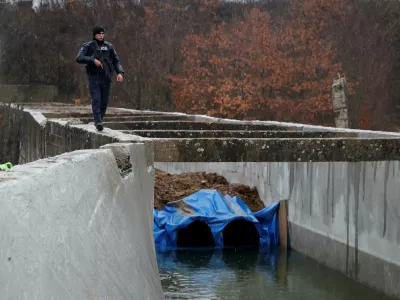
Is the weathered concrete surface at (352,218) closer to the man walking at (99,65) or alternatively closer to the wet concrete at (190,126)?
the wet concrete at (190,126)

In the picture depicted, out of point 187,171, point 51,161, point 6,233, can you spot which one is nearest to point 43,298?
point 6,233

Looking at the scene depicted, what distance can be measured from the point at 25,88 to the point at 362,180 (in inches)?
1550

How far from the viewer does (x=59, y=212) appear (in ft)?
9.97

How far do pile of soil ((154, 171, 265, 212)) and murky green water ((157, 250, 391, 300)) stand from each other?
111 inches

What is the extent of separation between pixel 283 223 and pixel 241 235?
4.09 feet

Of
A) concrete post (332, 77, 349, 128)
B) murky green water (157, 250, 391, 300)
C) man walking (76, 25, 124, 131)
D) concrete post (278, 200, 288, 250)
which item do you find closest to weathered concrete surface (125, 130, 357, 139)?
man walking (76, 25, 124, 131)

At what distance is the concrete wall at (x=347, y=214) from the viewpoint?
14.3 metres

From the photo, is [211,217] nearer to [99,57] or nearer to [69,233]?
[99,57]

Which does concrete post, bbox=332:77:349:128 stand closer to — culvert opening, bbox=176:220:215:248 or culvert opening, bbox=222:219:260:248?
culvert opening, bbox=222:219:260:248

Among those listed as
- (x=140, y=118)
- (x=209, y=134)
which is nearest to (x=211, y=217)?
(x=140, y=118)

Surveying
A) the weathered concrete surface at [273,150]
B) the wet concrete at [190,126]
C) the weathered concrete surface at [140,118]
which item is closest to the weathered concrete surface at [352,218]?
the wet concrete at [190,126]

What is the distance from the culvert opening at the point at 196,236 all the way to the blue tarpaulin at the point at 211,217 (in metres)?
0.33

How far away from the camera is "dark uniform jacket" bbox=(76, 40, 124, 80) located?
10.9 metres

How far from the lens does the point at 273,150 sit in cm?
951
